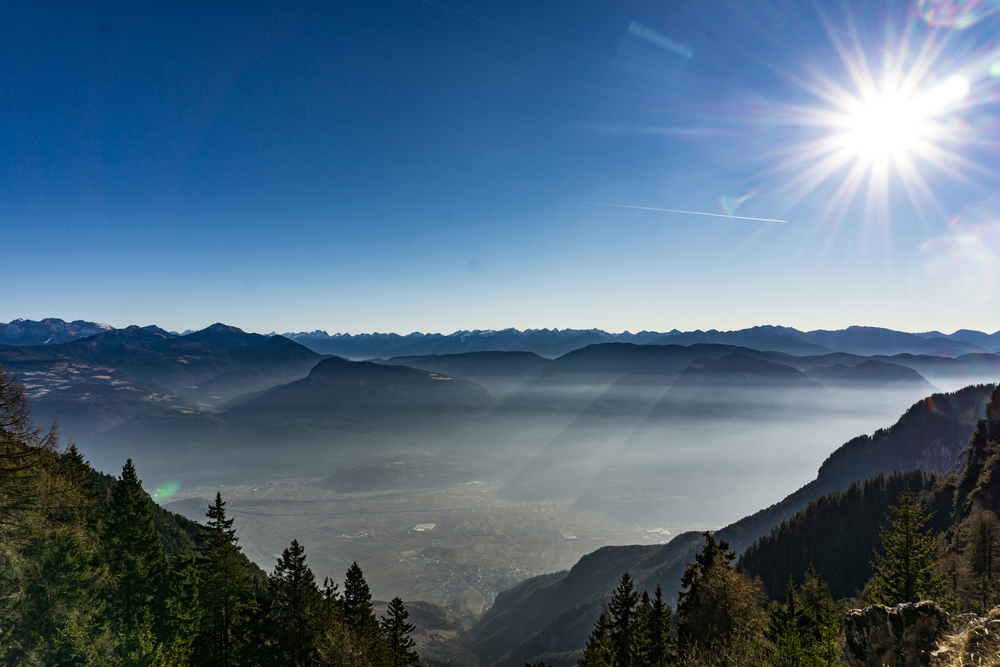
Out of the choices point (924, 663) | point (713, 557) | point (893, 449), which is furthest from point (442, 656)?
point (893, 449)

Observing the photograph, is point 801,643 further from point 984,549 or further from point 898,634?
A: point 984,549

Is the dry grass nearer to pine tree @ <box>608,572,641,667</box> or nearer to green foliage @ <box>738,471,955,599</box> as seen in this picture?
pine tree @ <box>608,572,641,667</box>

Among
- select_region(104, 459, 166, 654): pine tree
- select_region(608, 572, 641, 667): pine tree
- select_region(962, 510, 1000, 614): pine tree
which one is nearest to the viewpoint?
select_region(104, 459, 166, 654): pine tree

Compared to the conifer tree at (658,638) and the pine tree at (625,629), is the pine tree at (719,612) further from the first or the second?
the pine tree at (625,629)

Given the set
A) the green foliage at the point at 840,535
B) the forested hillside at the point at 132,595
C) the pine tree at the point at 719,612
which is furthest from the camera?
the green foliage at the point at 840,535

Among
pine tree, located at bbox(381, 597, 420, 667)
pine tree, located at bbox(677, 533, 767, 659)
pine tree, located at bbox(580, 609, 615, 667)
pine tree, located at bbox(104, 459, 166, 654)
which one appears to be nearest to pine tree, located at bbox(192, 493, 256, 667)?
pine tree, located at bbox(104, 459, 166, 654)

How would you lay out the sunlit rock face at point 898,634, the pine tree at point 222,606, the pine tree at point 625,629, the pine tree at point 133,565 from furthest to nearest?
the pine tree at point 625,629
the pine tree at point 222,606
the pine tree at point 133,565
the sunlit rock face at point 898,634

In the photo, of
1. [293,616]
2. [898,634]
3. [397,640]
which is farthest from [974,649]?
[397,640]

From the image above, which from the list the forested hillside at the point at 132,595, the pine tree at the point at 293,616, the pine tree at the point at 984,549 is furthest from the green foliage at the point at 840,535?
the pine tree at the point at 293,616
